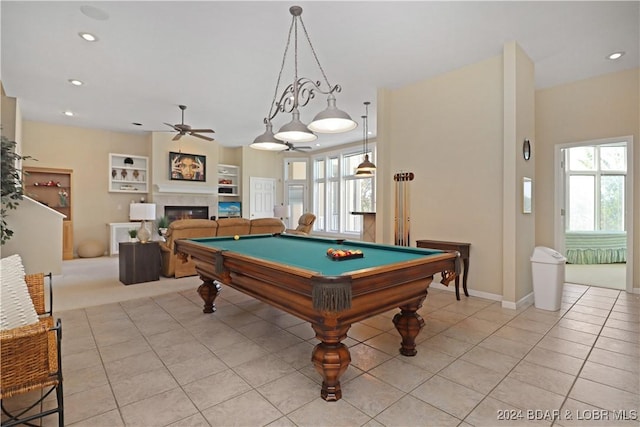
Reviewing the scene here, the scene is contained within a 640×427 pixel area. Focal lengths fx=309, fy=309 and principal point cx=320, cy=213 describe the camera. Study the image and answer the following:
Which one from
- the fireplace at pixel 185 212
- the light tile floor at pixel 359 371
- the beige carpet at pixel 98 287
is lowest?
the light tile floor at pixel 359 371

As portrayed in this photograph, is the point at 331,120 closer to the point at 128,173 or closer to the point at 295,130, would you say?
the point at 295,130

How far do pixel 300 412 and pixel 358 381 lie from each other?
18.9 inches

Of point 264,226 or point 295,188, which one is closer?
point 264,226

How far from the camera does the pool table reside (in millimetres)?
1667

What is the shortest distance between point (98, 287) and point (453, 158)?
538 centimetres

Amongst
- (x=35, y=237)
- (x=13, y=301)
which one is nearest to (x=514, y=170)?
(x=13, y=301)

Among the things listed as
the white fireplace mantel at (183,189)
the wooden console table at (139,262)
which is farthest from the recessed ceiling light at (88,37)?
the white fireplace mantel at (183,189)

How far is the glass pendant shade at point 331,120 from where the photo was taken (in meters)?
2.66

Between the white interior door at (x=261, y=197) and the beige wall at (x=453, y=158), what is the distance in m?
5.84

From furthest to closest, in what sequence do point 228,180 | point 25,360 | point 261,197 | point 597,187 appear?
point 261,197 < point 228,180 < point 597,187 < point 25,360

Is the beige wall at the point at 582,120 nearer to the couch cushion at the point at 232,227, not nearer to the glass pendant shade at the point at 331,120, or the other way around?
the glass pendant shade at the point at 331,120

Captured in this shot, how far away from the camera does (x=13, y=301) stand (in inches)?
66.2

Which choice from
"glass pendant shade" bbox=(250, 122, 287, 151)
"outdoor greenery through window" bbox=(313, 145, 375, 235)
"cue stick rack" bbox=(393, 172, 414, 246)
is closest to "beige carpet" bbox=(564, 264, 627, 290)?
"cue stick rack" bbox=(393, 172, 414, 246)

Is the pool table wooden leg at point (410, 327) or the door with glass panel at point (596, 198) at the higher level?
the door with glass panel at point (596, 198)
